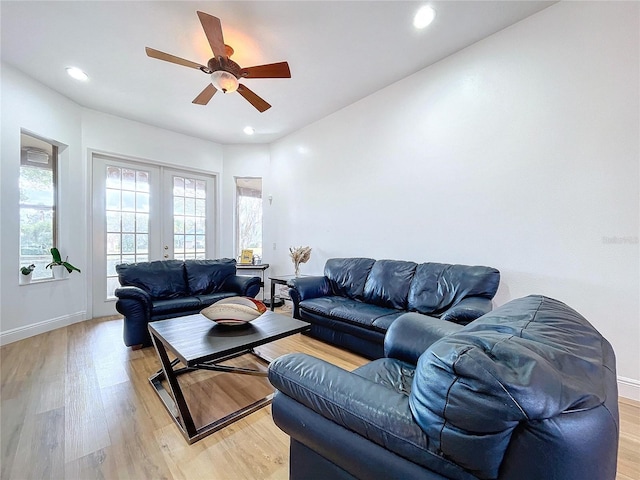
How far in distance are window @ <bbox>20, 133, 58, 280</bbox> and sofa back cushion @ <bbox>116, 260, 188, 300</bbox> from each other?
122cm

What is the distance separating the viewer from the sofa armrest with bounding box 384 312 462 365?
151 centimetres

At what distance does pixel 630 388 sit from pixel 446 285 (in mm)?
1376

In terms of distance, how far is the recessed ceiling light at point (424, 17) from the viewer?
2192 millimetres

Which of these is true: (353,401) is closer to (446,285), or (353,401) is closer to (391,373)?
(391,373)

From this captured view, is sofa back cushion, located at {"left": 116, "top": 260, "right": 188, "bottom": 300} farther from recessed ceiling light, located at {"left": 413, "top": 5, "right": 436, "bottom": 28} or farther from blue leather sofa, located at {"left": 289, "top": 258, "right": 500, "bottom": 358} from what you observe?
recessed ceiling light, located at {"left": 413, "top": 5, "right": 436, "bottom": 28}

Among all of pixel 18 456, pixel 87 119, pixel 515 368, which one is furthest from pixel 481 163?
pixel 87 119

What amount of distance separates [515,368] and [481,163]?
8.29 feet

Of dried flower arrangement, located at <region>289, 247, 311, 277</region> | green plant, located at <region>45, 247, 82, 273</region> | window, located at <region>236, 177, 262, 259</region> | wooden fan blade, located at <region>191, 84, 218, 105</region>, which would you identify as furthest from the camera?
window, located at <region>236, 177, 262, 259</region>

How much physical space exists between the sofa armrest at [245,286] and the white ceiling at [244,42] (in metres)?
2.41

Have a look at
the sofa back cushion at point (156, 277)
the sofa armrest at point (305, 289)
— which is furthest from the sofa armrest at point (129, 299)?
the sofa armrest at point (305, 289)

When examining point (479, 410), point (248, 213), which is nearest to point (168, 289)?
point (248, 213)

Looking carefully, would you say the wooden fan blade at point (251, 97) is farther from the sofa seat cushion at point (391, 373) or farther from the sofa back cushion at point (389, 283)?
the sofa seat cushion at point (391, 373)

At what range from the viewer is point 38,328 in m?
3.25

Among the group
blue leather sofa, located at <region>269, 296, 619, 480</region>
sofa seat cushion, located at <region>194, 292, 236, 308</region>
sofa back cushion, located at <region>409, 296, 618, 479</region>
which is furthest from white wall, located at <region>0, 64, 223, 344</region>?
sofa back cushion, located at <region>409, 296, 618, 479</region>
